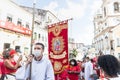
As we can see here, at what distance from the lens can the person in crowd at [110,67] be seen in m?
3.58

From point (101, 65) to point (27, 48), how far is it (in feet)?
94.0

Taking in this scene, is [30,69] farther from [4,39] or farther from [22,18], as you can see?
[22,18]

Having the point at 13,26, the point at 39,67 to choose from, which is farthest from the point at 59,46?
the point at 13,26

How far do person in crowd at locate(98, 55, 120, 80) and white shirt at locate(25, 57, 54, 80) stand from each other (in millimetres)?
2227

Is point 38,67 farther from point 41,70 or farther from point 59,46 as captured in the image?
point 59,46

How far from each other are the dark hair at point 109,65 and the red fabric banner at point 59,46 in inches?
289

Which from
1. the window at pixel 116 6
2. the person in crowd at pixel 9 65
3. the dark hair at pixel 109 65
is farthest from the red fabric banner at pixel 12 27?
the window at pixel 116 6

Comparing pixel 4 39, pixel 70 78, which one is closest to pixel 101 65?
pixel 70 78

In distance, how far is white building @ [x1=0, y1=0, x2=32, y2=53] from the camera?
25.6 meters

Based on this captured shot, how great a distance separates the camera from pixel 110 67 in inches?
142

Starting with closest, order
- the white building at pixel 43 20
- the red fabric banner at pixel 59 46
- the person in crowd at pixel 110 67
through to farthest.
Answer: the person in crowd at pixel 110 67 < the red fabric banner at pixel 59 46 < the white building at pixel 43 20

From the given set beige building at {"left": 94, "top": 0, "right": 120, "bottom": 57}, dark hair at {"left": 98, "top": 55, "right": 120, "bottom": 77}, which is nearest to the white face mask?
dark hair at {"left": 98, "top": 55, "right": 120, "bottom": 77}

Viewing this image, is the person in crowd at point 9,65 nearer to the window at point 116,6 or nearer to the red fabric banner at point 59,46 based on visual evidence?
→ the red fabric banner at point 59,46

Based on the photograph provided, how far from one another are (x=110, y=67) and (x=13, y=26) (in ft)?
80.3
